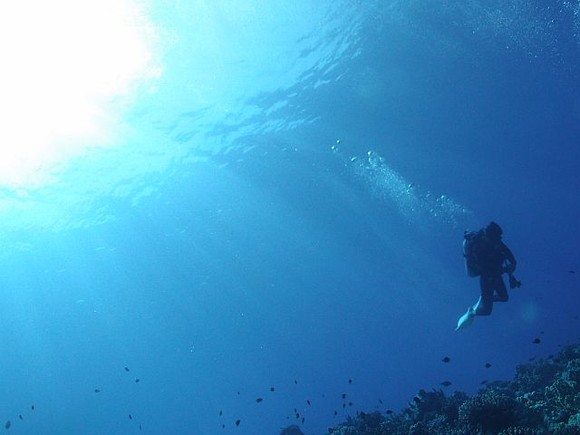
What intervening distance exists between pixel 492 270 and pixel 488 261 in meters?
0.29

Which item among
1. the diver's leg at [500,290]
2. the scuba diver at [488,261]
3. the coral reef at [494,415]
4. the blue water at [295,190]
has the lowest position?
the coral reef at [494,415]

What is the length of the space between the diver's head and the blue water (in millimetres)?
11046

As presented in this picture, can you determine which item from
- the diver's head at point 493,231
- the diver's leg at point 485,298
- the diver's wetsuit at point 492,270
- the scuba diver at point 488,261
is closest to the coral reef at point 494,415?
the diver's leg at point 485,298

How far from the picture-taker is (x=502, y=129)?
4244cm

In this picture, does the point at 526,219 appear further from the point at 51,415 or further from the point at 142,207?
the point at 51,415

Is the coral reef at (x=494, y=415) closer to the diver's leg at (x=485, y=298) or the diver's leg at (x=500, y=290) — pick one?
the diver's leg at (x=485, y=298)

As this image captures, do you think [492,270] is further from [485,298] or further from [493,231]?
[493,231]

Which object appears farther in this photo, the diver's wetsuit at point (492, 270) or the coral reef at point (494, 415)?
the diver's wetsuit at point (492, 270)

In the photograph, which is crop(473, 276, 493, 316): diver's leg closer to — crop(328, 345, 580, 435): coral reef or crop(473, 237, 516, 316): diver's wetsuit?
crop(473, 237, 516, 316): diver's wetsuit

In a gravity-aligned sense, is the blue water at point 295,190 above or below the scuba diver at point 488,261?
above

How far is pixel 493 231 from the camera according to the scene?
973cm

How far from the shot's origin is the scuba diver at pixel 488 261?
9766 millimetres

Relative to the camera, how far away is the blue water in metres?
24.3

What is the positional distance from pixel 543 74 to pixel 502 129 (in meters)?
7.35
